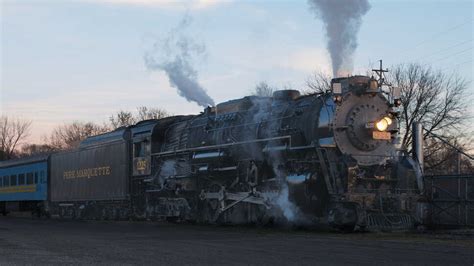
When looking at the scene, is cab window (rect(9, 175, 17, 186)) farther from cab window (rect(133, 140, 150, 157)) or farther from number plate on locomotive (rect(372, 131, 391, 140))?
number plate on locomotive (rect(372, 131, 391, 140))

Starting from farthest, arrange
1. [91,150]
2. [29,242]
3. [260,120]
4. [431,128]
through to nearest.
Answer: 1. [431,128]
2. [91,150]
3. [260,120]
4. [29,242]

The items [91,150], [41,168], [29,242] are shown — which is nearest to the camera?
[29,242]

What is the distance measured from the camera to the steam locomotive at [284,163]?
1421cm

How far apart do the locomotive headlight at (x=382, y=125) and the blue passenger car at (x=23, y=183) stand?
2158 centimetres

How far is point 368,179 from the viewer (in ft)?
47.1

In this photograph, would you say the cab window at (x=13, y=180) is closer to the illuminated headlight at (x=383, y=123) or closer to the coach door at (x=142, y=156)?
the coach door at (x=142, y=156)

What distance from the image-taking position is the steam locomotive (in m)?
14.2

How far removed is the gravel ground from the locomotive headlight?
2735 millimetres

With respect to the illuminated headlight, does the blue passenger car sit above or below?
below

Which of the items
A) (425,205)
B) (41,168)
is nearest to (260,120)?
(425,205)

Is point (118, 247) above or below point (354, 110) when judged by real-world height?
below

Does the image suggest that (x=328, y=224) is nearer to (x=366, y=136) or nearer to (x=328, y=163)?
(x=328, y=163)

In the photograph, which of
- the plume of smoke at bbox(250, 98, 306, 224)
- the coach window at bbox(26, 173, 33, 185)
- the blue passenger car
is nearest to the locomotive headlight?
the plume of smoke at bbox(250, 98, 306, 224)

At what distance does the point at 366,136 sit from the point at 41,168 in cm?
2244
